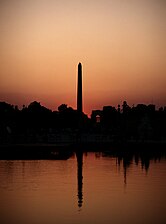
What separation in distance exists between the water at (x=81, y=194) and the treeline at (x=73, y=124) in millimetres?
23611

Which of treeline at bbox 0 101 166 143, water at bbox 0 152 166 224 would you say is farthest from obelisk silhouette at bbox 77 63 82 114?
water at bbox 0 152 166 224

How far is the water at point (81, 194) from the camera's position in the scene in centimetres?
1797

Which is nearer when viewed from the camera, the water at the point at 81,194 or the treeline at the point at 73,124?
the water at the point at 81,194

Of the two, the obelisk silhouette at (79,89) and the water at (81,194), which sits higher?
the obelisk silhouette at (79,89)

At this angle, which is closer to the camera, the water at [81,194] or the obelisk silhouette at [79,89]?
the water at [81,194]

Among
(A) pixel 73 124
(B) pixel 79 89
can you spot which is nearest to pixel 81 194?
(B) pixel 79 89

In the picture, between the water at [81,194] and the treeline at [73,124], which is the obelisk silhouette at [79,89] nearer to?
the treeline at [73,124]

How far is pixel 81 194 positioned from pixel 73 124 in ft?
321

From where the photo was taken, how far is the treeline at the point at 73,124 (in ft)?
207

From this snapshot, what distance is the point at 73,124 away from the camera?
12038cm

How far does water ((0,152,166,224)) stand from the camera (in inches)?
707

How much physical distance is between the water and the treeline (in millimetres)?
23611

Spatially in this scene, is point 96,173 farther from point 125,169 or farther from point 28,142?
point 28,142

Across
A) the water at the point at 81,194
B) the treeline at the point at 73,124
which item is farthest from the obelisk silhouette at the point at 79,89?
the water at the point at 81,194
